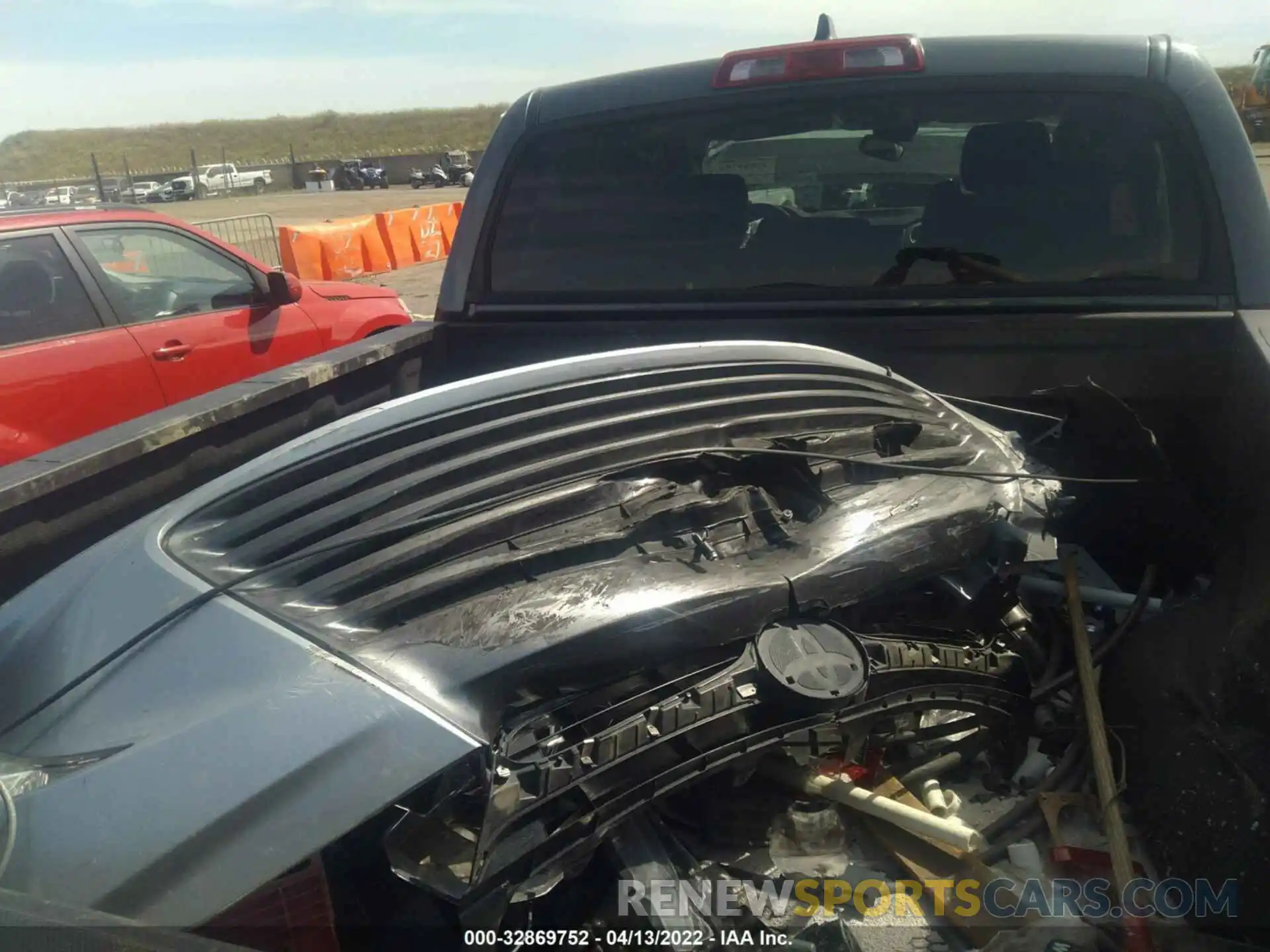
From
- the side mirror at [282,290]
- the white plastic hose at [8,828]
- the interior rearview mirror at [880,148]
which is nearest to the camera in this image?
the white plastic hose at [8,828]

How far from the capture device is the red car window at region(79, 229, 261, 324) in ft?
19.2

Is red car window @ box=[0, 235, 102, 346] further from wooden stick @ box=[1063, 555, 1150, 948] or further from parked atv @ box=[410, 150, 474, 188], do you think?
parked atv @ box=[410, 150, 474, 188]

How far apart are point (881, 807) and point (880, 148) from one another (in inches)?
84.6

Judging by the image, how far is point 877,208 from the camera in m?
3.51

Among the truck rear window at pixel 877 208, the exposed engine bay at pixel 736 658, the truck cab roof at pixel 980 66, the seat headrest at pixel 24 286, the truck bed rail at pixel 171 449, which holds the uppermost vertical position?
the truck cab roof at pixel 980 66

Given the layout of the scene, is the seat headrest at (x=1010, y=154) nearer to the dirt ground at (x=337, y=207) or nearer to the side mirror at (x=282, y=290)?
the side mirror at (x=282, y=290)

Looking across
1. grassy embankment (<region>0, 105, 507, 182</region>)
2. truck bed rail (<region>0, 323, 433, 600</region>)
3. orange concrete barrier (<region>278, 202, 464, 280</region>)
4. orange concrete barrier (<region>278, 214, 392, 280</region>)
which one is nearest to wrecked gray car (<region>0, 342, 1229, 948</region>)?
truck bed rail (<region>0, 323, 433, 600</region>)

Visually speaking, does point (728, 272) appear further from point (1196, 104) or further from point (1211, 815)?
point (1211, 815)

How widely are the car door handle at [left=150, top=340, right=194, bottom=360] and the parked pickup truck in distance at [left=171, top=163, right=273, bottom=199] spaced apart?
1570 inches

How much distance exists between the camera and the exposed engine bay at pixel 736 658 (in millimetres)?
1490

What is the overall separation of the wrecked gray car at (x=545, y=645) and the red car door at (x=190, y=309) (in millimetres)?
3979

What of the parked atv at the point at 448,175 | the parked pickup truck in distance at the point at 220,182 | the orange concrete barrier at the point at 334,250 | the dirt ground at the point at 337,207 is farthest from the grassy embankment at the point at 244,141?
the orange concrete barrier at the point at 334,250

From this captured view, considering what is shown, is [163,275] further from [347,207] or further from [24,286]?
[347,207]

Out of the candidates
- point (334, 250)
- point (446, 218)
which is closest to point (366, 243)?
point (334, 250)
